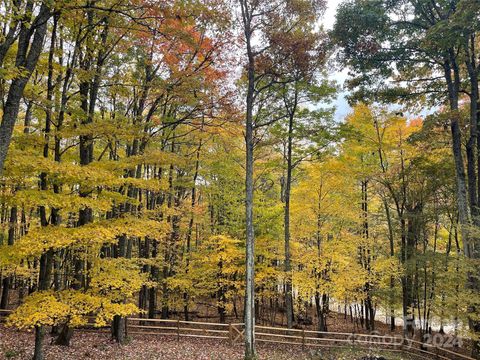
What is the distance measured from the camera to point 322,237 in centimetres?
1741

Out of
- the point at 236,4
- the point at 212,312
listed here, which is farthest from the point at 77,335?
the point at 236,4

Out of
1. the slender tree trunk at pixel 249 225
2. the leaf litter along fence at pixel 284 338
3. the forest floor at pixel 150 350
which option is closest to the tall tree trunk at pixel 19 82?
the slender tree trunk at pixel 249 225

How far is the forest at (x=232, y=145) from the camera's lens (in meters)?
8.08

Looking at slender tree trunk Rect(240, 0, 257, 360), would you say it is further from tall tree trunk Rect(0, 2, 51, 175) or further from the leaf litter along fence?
tall tree trunk Rect(0, 2, 51, 175)

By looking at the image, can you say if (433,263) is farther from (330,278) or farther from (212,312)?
(212,312)

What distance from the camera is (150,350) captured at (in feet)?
38.6

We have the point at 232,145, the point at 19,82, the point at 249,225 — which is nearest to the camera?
the point at 19,82

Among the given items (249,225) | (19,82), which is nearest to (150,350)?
(249,225)

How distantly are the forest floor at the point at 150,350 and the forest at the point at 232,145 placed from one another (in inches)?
5.2

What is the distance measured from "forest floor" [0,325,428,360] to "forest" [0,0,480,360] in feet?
0.43

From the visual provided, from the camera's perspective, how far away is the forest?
8078 mm

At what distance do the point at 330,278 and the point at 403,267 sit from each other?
3868 millimetres

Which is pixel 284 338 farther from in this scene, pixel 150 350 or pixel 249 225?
pixel 249 225

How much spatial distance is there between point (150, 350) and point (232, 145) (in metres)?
10.9
